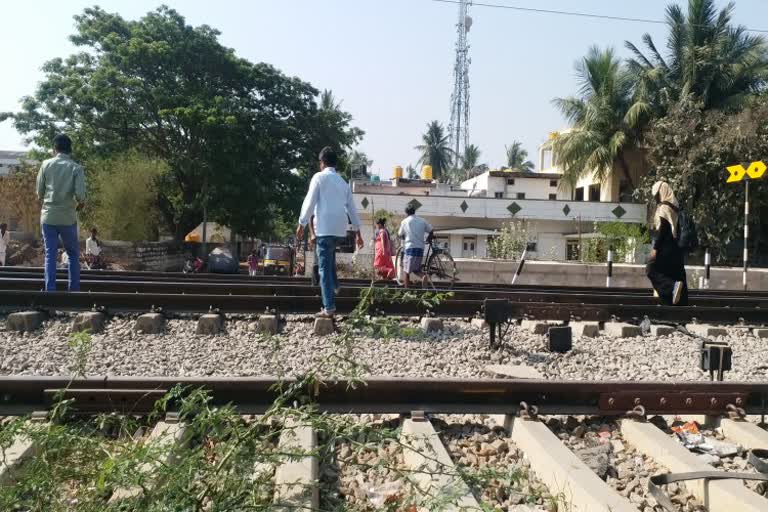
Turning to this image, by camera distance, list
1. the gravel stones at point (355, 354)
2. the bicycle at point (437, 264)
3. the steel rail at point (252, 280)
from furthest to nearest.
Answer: the bicycle at point (437, 264) → the steel rail at point (252, 280) → the gravel stones at point (355, 354)

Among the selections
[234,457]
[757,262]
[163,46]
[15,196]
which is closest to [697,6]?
[757,262]

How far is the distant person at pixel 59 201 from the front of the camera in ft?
22.5

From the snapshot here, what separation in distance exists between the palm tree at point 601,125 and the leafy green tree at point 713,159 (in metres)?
3.74

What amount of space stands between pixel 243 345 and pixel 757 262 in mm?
29912

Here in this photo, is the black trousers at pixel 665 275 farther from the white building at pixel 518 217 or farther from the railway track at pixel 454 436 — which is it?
the white building at pixel 518 217

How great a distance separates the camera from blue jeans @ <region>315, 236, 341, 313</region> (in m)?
6.25

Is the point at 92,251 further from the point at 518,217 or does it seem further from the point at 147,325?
the point at 518,217

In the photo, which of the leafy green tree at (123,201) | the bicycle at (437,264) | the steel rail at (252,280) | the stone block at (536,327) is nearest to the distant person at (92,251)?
the steel rail at (252,280)

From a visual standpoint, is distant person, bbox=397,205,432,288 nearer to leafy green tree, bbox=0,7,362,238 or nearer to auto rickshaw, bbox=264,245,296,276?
auto rickshaw, bbox=264,245,296,276

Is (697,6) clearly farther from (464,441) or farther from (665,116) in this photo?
(464,441)

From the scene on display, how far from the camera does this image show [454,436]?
3043 millimetres

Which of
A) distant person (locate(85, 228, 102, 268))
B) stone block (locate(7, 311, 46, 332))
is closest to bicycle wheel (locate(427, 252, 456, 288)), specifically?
stone block (locate(7, 311, 46, 332))

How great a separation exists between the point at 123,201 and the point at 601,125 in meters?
25.4

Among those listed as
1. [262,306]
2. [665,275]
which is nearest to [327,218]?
[262,306]
